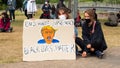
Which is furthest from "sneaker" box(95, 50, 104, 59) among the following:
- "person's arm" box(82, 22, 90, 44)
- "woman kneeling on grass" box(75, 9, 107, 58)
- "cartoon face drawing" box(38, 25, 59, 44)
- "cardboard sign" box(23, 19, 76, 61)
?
"cartoon face drawing" box(38, 25, 59, 44)

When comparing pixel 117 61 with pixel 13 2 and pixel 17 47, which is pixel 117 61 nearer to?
pixel 17 47

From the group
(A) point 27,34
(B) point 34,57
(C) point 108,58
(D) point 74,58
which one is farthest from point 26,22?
(C) point 108,58

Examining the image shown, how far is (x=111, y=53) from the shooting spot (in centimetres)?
1126

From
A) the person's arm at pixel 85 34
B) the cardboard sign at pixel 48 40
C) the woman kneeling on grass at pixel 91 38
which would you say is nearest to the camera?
the cardboard sign at pixel 48 40

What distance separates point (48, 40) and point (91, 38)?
114cm

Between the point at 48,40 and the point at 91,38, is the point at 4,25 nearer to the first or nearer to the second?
the point at 48,40

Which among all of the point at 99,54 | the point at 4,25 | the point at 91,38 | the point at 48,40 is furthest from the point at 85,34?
the point at 4,25

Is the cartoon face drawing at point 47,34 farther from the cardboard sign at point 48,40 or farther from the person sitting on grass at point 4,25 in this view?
the person sitting on grass at point 4,25

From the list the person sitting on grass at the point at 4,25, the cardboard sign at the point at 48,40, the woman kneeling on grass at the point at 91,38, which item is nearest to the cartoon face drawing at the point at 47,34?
the cardboard sign at the point at 48,40

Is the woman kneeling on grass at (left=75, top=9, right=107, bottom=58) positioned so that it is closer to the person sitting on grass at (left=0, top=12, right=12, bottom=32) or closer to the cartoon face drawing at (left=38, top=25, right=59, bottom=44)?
the cartoon face drawing at (left=38, top=25, right=59, bottom=44)

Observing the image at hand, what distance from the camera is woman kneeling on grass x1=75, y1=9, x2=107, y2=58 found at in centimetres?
1021

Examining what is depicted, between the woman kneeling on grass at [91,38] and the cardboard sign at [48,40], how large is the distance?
1.13 feet

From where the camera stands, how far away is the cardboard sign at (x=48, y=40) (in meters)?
9.99

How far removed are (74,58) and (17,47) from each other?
276 cm
